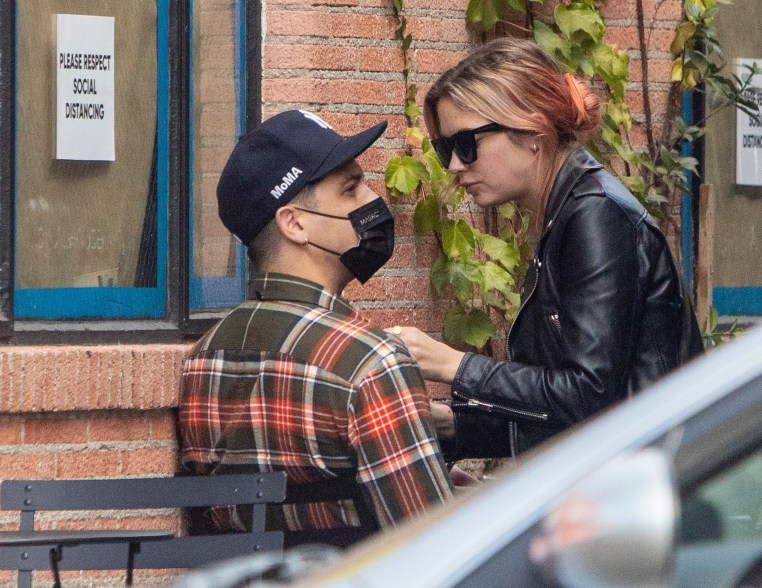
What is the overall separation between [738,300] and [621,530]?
435cm

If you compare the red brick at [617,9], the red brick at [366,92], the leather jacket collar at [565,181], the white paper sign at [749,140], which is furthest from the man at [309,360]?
the white paper sign at [749,140]

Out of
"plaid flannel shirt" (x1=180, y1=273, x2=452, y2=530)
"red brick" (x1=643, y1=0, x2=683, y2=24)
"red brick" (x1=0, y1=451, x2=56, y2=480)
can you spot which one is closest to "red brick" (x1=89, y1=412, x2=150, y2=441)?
"red brick" (x1=0, y1=451, x2=56, y2=480)

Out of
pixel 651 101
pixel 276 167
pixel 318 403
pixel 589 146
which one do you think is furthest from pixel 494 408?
pixel 651 101

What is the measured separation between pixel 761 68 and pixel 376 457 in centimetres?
331

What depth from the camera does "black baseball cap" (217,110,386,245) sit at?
337 centimetres

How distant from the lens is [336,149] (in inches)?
134

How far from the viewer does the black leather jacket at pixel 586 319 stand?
323 cm

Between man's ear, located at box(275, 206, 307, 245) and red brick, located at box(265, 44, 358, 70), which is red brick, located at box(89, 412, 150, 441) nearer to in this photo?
man's ear, located at box(275, 206, 307, 245)

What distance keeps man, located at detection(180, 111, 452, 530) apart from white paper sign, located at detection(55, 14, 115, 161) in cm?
93

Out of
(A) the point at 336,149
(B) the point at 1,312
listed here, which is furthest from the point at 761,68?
(B) the point at 1,312

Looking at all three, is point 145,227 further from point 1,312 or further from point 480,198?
point 480,198

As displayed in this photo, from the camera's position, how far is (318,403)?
10.1 feet

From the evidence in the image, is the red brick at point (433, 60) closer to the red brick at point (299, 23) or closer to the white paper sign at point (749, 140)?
the red brick at point (299, 23)

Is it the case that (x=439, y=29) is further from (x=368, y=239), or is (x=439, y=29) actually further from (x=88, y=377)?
(x=88, y=377)
